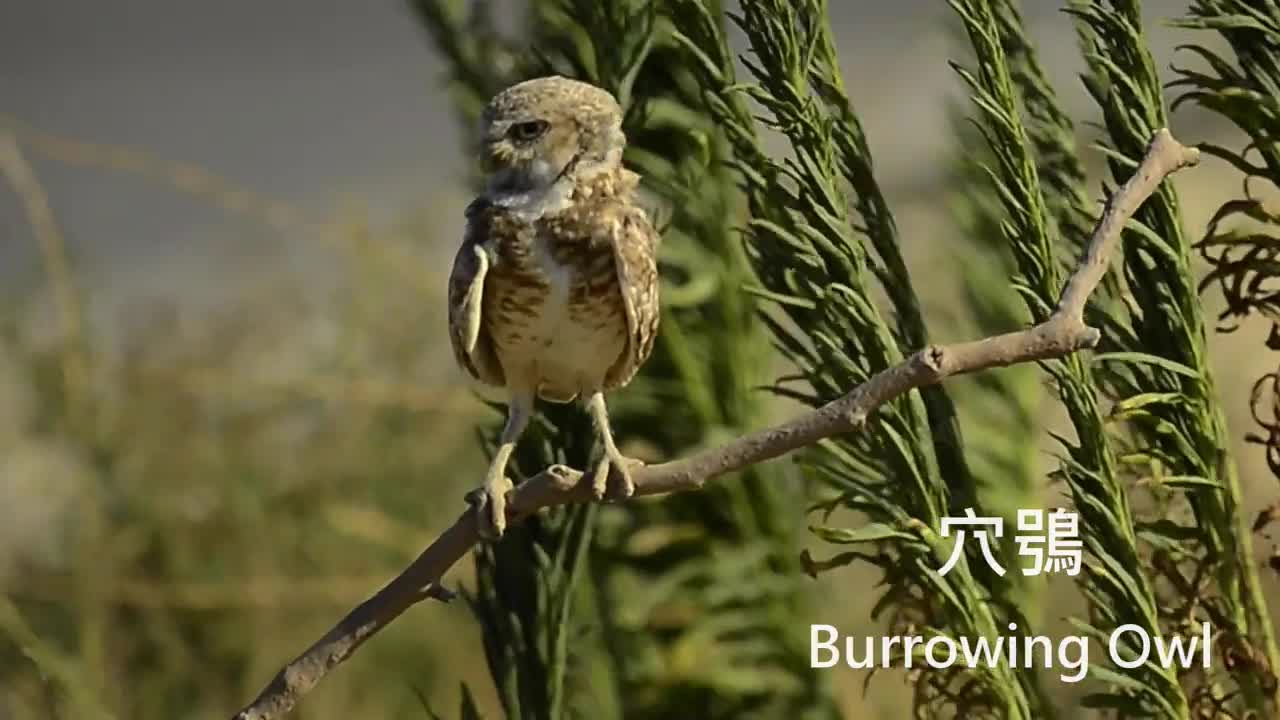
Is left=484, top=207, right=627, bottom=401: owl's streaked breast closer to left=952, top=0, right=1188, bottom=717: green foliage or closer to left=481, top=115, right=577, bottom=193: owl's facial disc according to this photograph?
left=481, top=115, right=577, bottom=193: owl's facial disc

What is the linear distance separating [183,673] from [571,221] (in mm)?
1209

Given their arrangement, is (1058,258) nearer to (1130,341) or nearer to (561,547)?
(1130,341)

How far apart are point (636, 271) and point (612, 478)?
0.24 feet

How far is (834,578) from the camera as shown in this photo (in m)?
1.31

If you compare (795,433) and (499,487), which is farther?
(499,487)

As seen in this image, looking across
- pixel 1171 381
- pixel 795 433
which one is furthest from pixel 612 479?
pixel 1171 381

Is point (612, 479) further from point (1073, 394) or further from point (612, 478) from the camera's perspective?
point (1073, 394)

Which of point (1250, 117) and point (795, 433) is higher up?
point (1250, 117)

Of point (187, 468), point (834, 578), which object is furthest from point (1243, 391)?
point (187, 468)

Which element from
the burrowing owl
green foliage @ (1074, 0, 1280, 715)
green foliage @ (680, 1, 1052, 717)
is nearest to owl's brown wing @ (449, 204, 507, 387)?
the burrowing owl

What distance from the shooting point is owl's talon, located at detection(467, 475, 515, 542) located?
0.57 meters

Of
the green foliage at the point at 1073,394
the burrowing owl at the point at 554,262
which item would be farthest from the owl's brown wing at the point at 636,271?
the green foliage at the point at 1073,394

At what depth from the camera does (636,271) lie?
56 cm

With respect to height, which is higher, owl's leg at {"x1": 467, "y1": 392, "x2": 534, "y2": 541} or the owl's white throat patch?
the owl's white throat patch
